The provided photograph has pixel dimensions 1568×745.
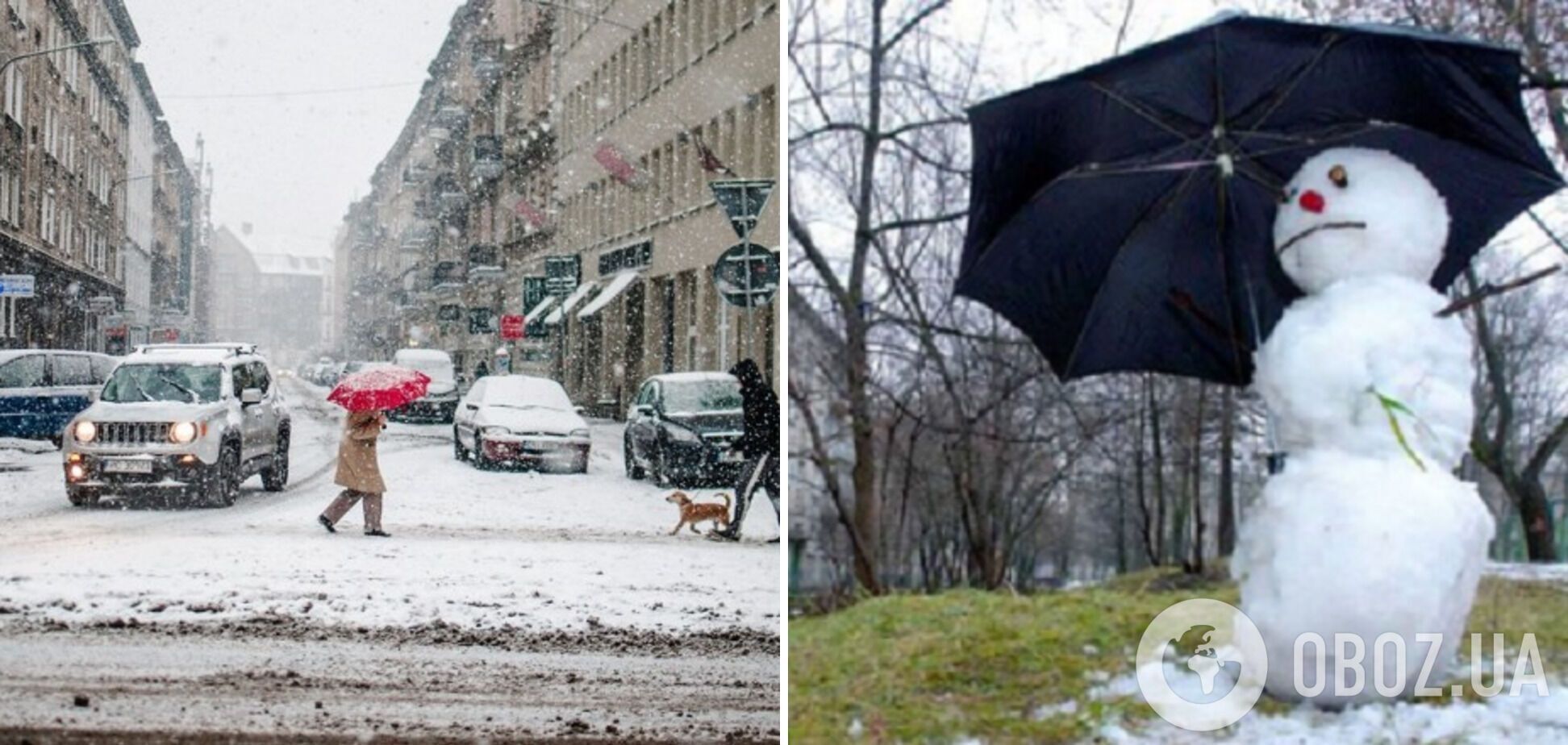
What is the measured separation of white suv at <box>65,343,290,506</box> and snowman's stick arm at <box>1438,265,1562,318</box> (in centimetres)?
246

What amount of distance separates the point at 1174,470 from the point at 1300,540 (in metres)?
0.28

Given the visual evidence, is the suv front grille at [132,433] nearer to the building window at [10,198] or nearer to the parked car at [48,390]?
the parked car at [48,390]

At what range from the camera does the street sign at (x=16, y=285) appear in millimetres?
3189

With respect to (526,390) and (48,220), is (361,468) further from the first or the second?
(48,220)

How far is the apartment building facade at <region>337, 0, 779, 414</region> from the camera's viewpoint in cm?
340

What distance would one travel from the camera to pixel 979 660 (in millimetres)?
3416

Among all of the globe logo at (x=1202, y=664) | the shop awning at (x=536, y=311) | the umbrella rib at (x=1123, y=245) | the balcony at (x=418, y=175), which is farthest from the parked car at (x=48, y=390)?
the globe logo at (x=1202, y=664)

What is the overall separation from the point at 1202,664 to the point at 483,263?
5.80 ft

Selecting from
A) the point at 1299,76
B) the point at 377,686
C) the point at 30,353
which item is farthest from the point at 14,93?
the point at 1299,76

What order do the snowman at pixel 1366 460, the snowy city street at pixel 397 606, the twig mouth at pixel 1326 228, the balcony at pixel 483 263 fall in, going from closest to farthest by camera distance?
1. the snowman at pixel 1366 460
2. the twig mouth at pixel 1326 228
3. the snowy city street at pixel 397 606
4. the balcony at pixel 483 263

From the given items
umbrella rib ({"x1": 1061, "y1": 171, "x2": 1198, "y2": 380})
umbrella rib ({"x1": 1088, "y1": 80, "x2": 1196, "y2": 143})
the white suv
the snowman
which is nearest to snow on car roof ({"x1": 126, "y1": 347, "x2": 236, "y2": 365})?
the white suv

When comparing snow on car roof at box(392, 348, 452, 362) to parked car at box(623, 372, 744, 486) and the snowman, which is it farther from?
the snowman

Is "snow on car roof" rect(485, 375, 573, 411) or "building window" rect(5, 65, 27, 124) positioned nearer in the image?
"building window" rect(5, 65, 27, 124)

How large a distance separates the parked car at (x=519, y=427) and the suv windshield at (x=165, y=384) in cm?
52
